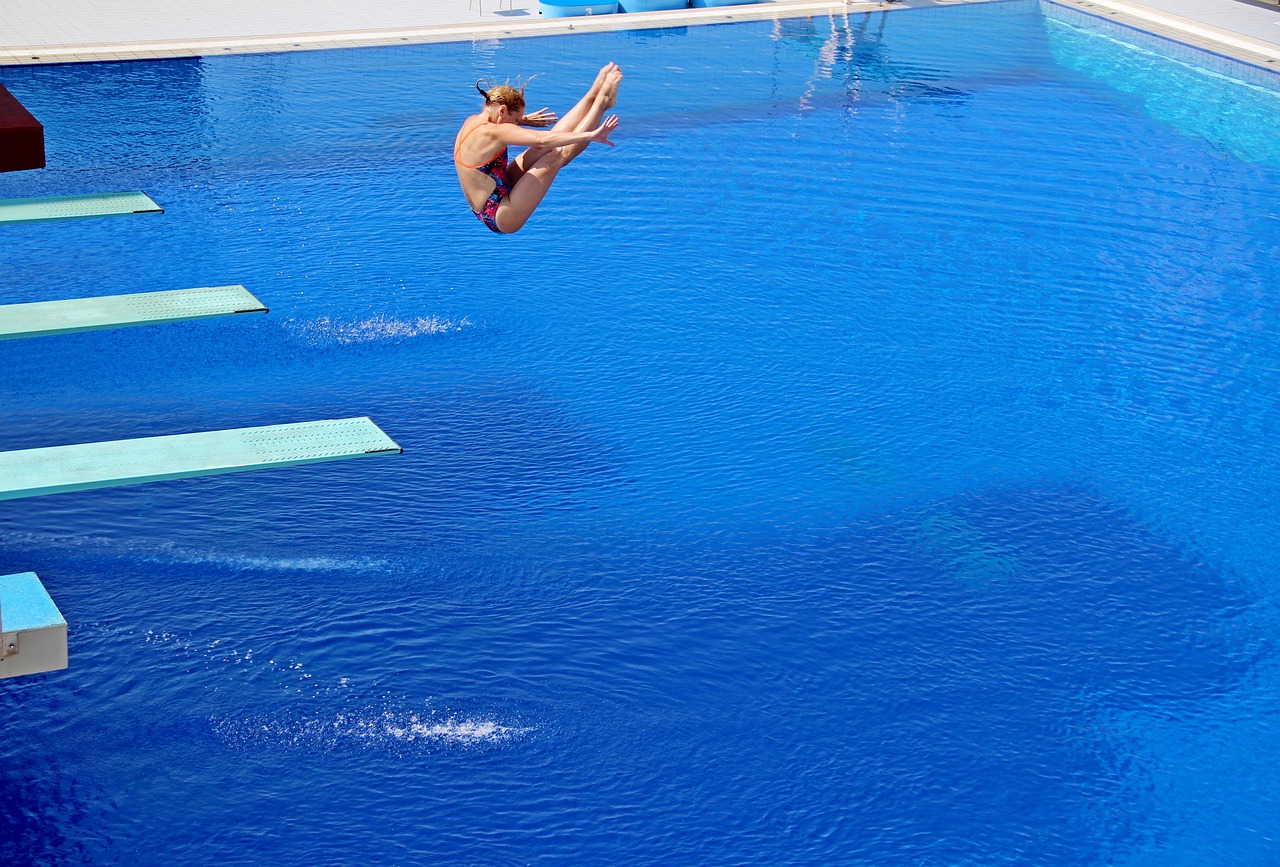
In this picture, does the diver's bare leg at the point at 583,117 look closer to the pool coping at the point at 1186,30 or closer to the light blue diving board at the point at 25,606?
the light blue diving board at the point at 25,606

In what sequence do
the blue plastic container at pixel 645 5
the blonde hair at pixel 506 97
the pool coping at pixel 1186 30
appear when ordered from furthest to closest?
1. the blue plastic container at pixel 645 5
2. the pool coping at pixel 1186 30
3. the blonde hair at pixel 506 97

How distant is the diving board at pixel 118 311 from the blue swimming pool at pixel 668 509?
3.04 feet

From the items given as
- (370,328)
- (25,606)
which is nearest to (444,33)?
(370,328)

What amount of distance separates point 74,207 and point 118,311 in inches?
51.3

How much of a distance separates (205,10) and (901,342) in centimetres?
1261

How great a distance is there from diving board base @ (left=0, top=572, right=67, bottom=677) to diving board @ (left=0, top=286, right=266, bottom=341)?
2434 mm

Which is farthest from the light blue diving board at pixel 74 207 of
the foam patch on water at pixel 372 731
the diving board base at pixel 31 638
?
the foam patch on water at pixel 372 731

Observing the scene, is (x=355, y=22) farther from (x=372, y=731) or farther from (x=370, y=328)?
(x=372, y=731)

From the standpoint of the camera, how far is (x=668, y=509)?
816 centimetres

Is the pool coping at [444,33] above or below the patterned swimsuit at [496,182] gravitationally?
below

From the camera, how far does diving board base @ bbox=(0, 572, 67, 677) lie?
17.8ft

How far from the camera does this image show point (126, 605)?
707cm

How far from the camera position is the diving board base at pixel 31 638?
543 centimetres

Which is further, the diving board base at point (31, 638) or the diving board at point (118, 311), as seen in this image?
the diving board at point (118, 311)
